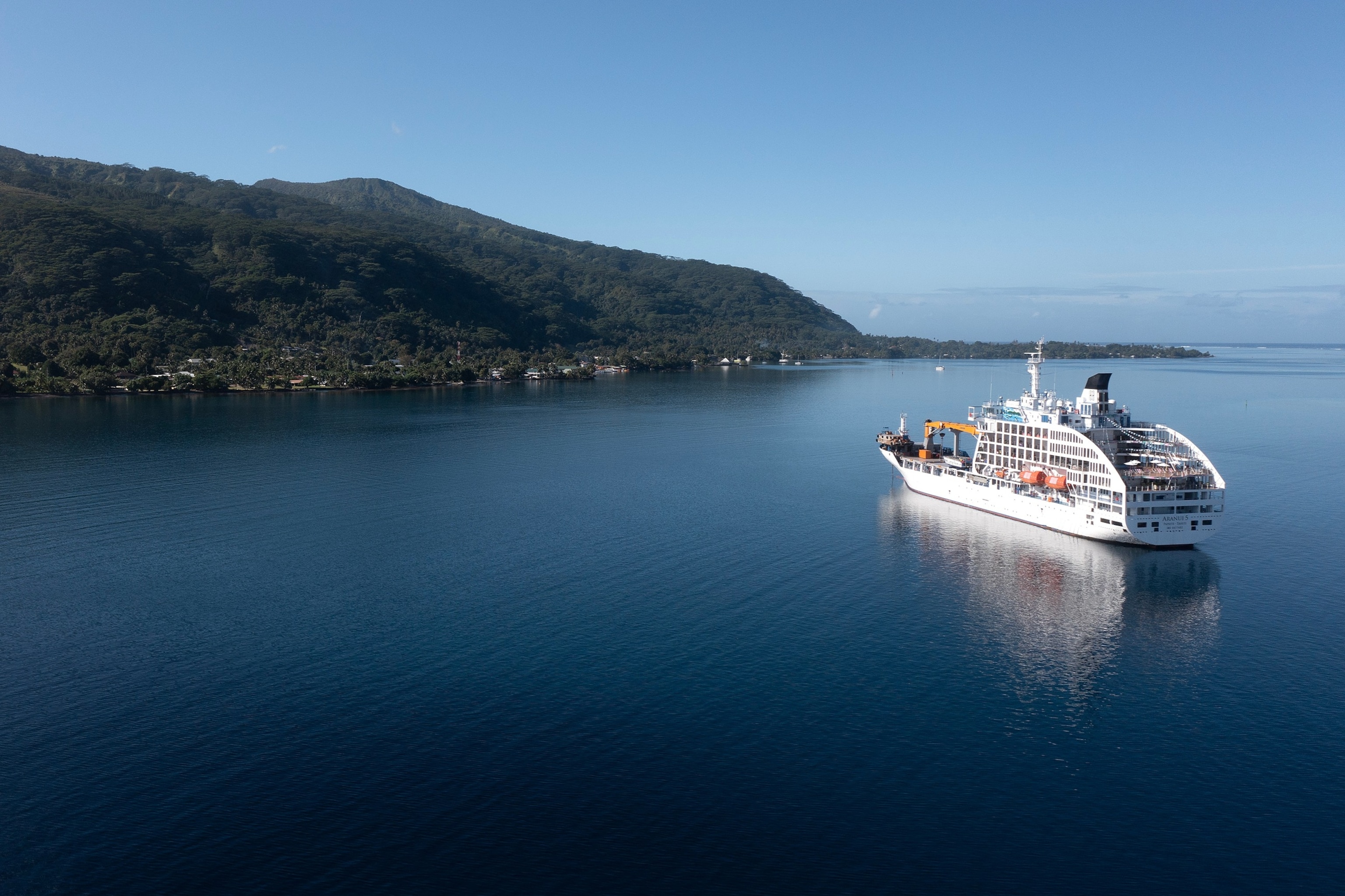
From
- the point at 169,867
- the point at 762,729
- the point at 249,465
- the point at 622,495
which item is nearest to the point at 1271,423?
the point at 622,495

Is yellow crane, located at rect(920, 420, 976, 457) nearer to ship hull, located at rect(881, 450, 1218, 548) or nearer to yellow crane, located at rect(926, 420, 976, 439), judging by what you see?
yellow crane, located at rect(926, 420, 976, 439)

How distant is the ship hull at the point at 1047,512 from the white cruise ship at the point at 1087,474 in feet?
0.14

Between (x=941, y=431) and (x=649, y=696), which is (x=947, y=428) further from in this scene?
(x=649, y=696)

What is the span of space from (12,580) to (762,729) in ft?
94.3

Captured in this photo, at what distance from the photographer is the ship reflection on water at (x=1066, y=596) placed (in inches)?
1014

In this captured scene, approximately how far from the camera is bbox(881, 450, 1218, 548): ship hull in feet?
122

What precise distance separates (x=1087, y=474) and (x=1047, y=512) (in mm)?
2625

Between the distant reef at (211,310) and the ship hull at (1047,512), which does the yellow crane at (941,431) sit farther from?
the distant reef at (211,310)

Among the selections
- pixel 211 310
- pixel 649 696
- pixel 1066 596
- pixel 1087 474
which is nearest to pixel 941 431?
pixel 1087 474

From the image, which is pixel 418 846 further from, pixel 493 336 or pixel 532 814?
pixel 493 336

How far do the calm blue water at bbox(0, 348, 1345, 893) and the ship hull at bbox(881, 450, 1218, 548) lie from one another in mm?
889

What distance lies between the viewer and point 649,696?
2275 cm

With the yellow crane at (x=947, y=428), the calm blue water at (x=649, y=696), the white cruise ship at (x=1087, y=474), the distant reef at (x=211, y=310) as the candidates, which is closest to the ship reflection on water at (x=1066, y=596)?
the calm blue water at (x=649, y=696)

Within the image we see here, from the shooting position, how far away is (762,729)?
69.2 feet
